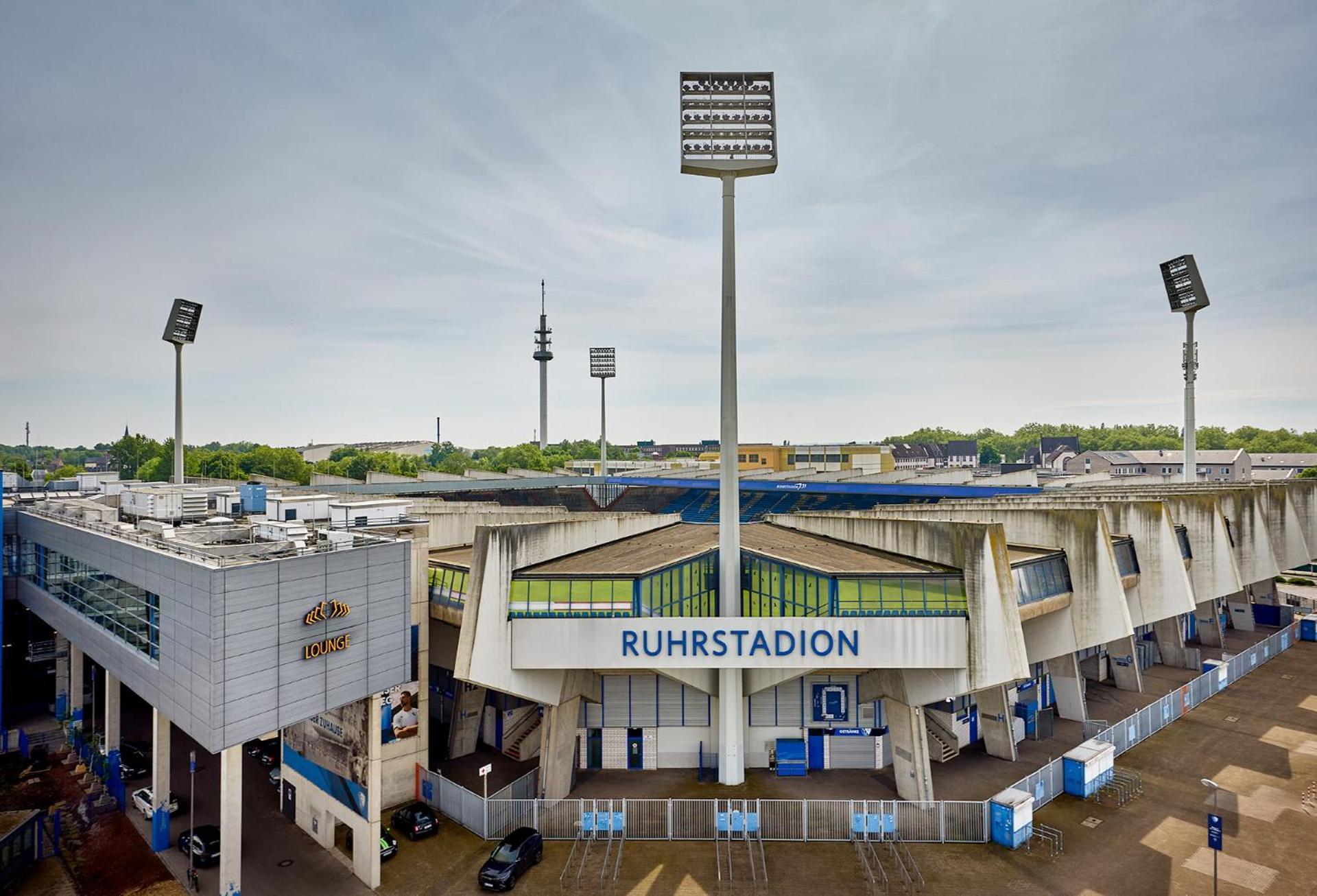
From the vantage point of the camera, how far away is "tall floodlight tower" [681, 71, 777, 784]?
28.9m

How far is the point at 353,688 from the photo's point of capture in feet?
75.9

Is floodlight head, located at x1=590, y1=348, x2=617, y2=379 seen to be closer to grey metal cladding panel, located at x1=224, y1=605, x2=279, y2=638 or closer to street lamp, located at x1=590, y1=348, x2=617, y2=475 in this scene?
street lamp, located at x1=590, y1=348, x2=617, y2=475

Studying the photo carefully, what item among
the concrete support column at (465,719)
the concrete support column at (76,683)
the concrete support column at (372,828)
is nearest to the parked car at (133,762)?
the concrete support column at (76,683)

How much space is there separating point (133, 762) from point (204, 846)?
38.9 feet

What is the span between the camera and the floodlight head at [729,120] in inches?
1144

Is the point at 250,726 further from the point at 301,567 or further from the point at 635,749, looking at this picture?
the point at 635,749

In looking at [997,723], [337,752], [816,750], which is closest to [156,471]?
[337,752]

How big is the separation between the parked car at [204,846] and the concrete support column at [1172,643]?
57528 millimetres

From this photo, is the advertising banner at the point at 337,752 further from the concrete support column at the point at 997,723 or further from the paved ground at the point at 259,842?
the concrete support column at the point at 997,723

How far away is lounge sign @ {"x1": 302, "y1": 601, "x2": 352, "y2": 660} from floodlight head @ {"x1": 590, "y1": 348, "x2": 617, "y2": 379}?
85.6 meters

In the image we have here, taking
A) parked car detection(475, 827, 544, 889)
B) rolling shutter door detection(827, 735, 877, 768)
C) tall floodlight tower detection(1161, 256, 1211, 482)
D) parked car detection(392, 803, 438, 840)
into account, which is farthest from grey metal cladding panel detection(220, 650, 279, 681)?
tall floodlight tower detection(1161, 256, 1211, 482)

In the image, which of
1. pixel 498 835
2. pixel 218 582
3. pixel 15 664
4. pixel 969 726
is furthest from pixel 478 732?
pixel 15 664

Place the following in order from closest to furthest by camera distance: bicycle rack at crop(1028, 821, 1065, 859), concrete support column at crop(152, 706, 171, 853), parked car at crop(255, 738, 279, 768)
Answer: bicycle rack at crop(1028, 821, 1065, 859) < concrete support column at crop(152, 706, 171, 853) < parked car at crop(255, 738, 279, 768)

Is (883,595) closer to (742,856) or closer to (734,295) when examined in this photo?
(742,856)
